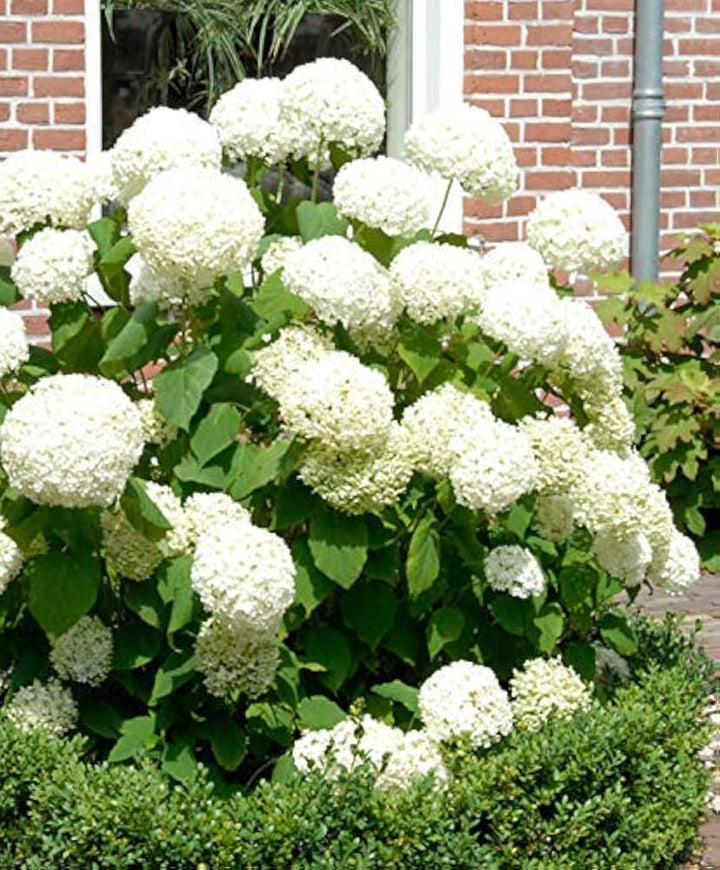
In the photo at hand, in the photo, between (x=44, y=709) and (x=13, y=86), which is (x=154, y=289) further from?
(x=13, y=86)

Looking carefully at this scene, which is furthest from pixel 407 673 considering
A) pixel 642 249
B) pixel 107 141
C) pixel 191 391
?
A: pixel 642 249

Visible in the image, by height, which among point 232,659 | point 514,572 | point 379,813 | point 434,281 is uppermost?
point 434,281

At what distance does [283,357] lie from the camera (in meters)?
4.04

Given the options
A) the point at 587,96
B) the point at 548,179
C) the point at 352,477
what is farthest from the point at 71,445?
the point at 587,96

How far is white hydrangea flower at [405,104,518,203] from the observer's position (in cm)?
432

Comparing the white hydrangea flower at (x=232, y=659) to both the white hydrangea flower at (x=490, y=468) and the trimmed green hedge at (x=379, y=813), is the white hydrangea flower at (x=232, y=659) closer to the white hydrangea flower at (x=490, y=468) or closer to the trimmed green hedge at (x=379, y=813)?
the trimmed green hedge at (x=379, y=813)

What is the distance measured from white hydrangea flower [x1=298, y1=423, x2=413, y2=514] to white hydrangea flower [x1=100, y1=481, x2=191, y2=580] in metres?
0.27

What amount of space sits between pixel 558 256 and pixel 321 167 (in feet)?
1.84

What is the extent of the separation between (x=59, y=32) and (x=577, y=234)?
3302 mm

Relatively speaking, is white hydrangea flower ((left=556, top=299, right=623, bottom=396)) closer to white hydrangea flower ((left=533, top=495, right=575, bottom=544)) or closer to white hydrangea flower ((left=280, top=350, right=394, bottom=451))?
white hydrangea flower ((left=533, top=495, right=575, bottom=544))

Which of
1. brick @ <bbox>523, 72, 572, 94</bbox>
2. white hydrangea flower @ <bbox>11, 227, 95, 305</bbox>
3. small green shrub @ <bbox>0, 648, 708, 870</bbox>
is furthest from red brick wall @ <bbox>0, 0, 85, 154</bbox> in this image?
small green shrub @ <bbox>0, 648, 708, 870</bbox>

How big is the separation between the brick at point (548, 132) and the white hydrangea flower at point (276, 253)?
12.1ft

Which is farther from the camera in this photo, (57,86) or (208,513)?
(57,86)

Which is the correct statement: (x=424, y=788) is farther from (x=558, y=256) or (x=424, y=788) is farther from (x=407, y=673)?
(x=558, y=256)
